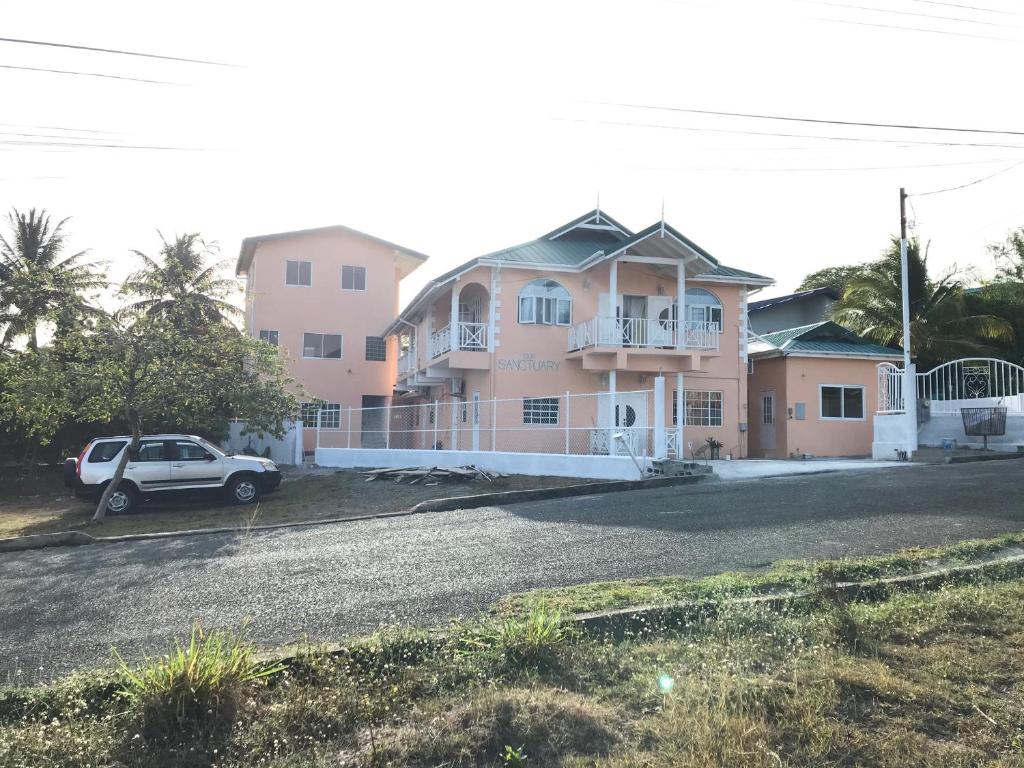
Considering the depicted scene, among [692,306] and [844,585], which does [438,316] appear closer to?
[692,306]

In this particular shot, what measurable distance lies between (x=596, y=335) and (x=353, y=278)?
16412 millimetres

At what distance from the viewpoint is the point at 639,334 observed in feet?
74.2

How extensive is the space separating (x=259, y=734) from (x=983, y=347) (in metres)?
29.6

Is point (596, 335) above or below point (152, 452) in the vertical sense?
above

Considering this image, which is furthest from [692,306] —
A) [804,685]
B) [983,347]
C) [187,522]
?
[804,685]

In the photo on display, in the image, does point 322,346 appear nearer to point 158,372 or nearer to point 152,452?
point 152,452

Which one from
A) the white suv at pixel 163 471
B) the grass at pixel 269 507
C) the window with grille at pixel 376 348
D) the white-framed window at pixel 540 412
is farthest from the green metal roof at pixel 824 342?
the window with grille at pixel 376 348

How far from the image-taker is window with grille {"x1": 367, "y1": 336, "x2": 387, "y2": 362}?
116ft

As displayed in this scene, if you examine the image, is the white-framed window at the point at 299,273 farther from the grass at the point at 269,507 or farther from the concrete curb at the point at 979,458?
the concrete curb at the point at 979,458

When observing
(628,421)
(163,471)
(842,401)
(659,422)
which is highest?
(842,401)

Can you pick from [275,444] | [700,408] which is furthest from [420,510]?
[275,444]

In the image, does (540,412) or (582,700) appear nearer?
(582,700)

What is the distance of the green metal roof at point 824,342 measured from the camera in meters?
24.2

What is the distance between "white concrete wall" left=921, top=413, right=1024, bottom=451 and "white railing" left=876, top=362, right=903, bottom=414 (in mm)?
1164
